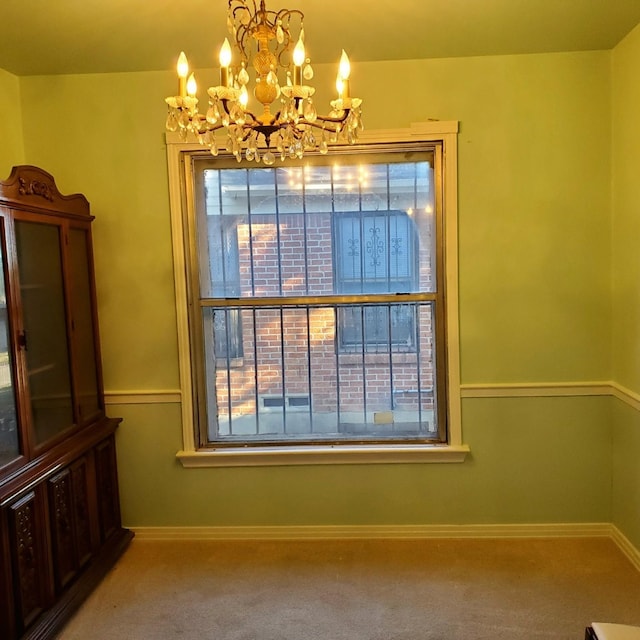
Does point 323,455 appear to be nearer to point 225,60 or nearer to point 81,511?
point 81,511

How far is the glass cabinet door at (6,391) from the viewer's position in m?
1.99

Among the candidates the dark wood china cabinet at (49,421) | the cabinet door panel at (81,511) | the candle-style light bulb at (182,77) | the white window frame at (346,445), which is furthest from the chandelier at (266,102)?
the cabinet door panel at (81,511)

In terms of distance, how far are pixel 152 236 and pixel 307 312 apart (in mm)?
913

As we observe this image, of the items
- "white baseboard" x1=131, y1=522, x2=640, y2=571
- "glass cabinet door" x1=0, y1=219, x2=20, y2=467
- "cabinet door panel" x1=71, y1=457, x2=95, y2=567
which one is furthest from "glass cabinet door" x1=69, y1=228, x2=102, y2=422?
"white baseboard" x1=131, y1=522, x2=640, y2=571

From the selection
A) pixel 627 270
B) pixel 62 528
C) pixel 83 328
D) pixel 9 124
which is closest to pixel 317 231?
pixel 83 328

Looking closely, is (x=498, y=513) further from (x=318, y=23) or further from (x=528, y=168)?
(x=318, y=23)

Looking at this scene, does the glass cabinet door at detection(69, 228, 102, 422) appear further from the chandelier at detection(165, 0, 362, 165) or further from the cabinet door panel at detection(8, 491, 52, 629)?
the chandelier at detection(165, 0, 362, 165)

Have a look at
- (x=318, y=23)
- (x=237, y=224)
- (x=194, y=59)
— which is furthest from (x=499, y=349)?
(x=194, y=59)

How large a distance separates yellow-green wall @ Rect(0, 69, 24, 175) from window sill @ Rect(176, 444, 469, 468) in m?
1.73

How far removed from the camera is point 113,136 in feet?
8.68

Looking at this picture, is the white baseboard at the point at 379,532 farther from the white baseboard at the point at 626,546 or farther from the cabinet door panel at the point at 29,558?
the cabinet door panel at the point at 29,558

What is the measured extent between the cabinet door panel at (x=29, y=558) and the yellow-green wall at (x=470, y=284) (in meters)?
0.72

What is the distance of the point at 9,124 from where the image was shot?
2572mm

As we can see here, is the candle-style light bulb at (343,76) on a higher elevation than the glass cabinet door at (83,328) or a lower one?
higher
